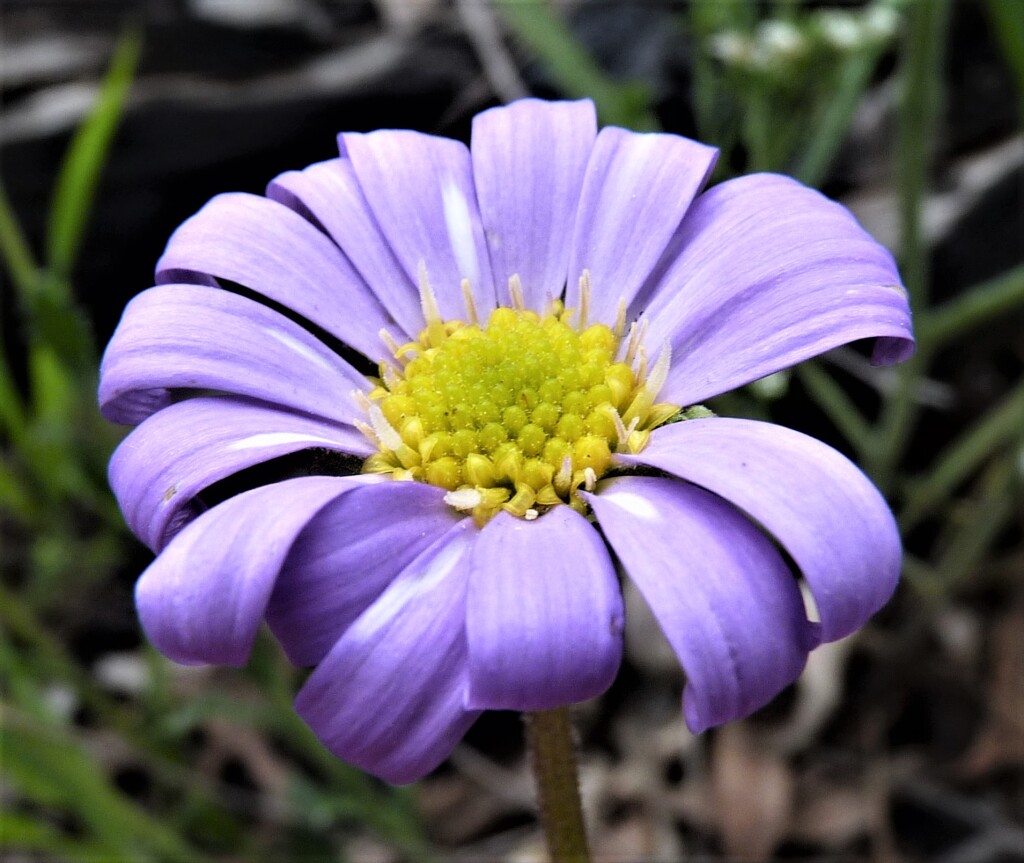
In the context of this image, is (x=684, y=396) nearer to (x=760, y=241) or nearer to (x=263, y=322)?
(x=760, y=241)

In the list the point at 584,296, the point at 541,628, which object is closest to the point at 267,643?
the point at 584,296

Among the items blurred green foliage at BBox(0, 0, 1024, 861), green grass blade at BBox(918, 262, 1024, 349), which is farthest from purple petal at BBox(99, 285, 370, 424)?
green grass blade at BBox(918, 262, 1024, 349)

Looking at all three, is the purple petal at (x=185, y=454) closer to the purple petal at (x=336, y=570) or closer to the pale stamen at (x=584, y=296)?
the purple petal at (x=336, y=570)

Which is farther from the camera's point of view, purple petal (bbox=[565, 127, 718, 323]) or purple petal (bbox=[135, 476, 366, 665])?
purple petal (bbox=[565, 127, 718, 323])

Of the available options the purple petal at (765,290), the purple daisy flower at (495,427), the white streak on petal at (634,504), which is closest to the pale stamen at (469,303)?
the purple daisy flower at (495,427)

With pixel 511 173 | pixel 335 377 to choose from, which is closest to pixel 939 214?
pixel 511 173

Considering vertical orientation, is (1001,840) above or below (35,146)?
below

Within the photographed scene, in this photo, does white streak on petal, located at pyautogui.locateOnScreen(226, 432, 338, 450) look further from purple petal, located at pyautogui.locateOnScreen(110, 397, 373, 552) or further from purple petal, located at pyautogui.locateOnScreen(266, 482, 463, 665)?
purple petal, located at pyautogui.locateOnScreen(266, 482, 463, 665)
